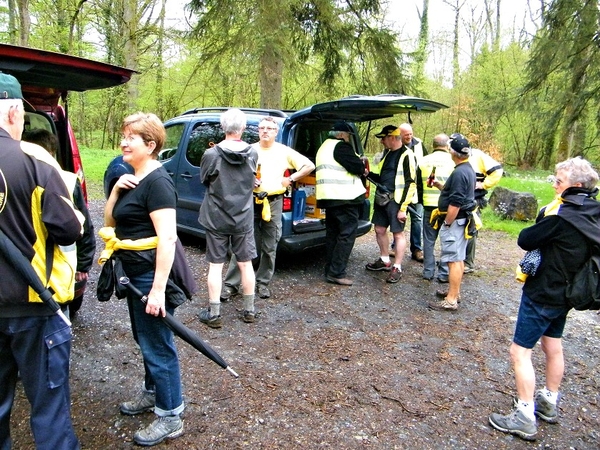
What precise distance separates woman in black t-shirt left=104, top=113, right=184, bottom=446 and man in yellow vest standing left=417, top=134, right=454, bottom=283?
12.8 ft

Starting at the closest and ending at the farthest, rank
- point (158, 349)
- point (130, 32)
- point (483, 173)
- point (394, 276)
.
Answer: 1. point (158, 349)
2. point (394, 276)
3. point (483, 173)
4. point (130, 32)

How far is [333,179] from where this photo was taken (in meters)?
5.25

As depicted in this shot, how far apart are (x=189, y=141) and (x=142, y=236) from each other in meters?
4.00

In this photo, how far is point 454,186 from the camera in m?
4.71

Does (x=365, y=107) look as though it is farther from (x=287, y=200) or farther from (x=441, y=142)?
(x=441, y=142)

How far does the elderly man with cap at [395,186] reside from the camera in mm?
5625

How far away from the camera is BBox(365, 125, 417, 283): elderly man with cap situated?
5625 millimetres

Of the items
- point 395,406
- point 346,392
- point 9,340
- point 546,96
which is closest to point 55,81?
point 9,340

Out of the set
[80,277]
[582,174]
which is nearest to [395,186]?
[582,174]

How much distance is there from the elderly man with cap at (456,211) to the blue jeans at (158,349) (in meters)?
3.11

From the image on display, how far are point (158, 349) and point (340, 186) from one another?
3153mm

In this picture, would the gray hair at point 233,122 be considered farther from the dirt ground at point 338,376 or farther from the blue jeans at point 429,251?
the blue jeans at point 429,251

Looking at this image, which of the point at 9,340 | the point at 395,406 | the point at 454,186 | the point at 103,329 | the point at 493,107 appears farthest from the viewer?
the point at 493,107

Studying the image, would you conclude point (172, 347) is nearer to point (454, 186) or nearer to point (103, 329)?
point (103, 329)
